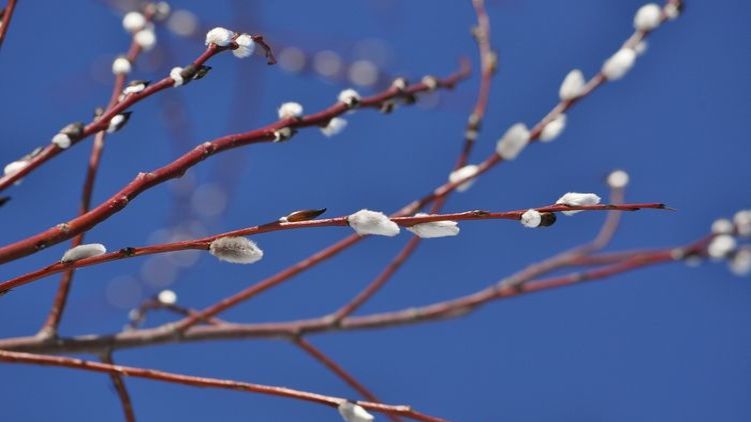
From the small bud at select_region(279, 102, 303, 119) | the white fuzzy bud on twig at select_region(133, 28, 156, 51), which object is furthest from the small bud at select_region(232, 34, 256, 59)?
the white fuzzy bud on twig at select_region(133, 28, 156, 51)

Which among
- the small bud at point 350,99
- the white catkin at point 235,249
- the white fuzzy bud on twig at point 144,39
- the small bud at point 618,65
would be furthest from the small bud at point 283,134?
the small bud at point 618,65

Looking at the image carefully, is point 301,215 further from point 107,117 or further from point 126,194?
point 107,117

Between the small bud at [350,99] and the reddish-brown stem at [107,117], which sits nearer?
the reddish-brown stem at [107,117]

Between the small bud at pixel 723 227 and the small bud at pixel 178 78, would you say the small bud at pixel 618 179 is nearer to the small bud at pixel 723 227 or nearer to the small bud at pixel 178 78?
the small bud at pixel 723 227

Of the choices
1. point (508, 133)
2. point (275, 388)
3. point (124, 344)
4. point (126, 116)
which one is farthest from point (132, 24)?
point (275, 388)

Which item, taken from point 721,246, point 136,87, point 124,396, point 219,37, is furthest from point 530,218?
point 721,246

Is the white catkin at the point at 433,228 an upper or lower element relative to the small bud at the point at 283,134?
lower

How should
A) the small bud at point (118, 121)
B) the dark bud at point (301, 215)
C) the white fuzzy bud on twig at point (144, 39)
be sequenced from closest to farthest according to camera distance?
the dark bud at point (301, 215) → the small bud at point (118, 121) → the white fuzzy bud on twig at point (144, 39)
